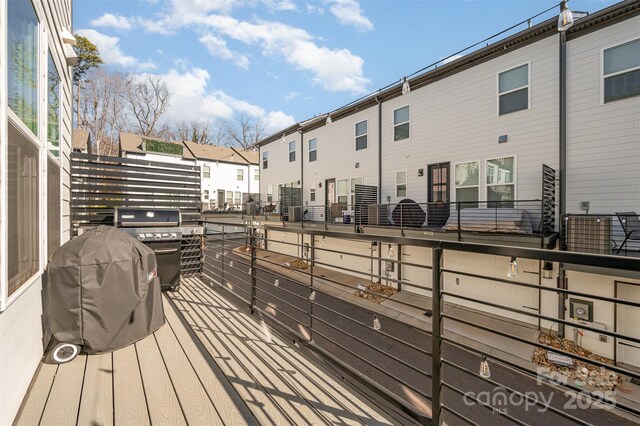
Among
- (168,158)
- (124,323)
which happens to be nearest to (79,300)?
(124,323)

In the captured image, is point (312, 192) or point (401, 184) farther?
point (312, 192)

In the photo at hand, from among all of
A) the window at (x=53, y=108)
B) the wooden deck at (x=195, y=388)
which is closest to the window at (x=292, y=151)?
the window at (x=53, y=108)

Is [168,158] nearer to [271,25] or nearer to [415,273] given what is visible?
[271,25]

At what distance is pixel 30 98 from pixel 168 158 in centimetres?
2351

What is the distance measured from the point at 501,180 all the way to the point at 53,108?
29.5 feet

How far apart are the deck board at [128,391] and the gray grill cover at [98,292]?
215mm

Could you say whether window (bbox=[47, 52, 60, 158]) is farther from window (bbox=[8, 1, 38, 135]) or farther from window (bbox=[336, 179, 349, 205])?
window (bbox=[336, 179, 349, 205])

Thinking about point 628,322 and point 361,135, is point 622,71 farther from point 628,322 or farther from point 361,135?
point 361,135

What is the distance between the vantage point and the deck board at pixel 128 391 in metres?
1.75

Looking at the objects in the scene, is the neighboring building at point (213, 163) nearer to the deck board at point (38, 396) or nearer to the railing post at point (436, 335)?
the deck board at point (38, 396)

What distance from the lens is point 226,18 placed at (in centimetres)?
1018

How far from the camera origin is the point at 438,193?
361 inches

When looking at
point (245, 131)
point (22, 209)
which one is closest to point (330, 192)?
point (22, 209)


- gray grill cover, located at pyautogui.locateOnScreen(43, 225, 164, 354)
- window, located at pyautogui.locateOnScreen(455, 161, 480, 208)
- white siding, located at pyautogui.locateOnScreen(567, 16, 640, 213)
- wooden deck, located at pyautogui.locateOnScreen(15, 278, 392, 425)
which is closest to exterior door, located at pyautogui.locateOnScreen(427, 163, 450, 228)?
window, located at pyautogui.locateOnScreen(455, 161, 480, 208)
